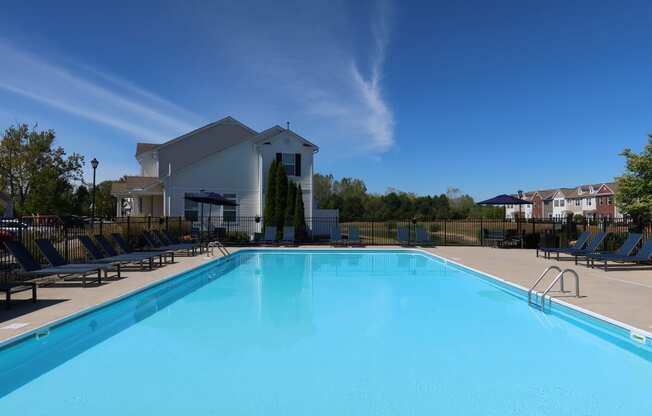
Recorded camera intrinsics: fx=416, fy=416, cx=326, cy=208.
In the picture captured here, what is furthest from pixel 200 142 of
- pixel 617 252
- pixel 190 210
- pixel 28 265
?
pixel 617 252

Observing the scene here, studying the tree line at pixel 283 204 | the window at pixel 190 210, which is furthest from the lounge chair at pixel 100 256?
the window at pixel 190 210

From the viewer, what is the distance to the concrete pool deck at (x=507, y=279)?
19.5 ft

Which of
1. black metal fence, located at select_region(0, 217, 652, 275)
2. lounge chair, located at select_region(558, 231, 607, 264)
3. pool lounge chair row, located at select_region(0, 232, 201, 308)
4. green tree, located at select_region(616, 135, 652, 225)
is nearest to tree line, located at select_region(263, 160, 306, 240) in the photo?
black metal fence, located at select_region(0, 217, 652, 275)

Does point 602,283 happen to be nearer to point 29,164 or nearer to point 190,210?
point 190,210

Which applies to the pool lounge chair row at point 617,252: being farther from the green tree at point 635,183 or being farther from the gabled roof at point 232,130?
the gabled roof at point 232,130

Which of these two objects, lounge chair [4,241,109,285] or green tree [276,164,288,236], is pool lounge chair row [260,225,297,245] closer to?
green tree [276,164,288,236]

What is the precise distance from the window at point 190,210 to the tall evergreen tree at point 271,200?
4.11m

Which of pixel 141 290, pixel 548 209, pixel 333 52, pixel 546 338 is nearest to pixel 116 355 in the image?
pixel 141 290

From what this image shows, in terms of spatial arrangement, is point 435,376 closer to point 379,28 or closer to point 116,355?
point 116,355

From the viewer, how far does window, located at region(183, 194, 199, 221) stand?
77.5ft

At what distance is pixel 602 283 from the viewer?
9156mm

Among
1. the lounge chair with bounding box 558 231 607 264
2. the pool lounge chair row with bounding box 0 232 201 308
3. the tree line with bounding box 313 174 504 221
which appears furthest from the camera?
the tree line with bounding box 313 174 504 221

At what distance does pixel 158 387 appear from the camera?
4.36 m

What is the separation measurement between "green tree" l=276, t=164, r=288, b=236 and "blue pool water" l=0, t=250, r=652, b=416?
1327cm
